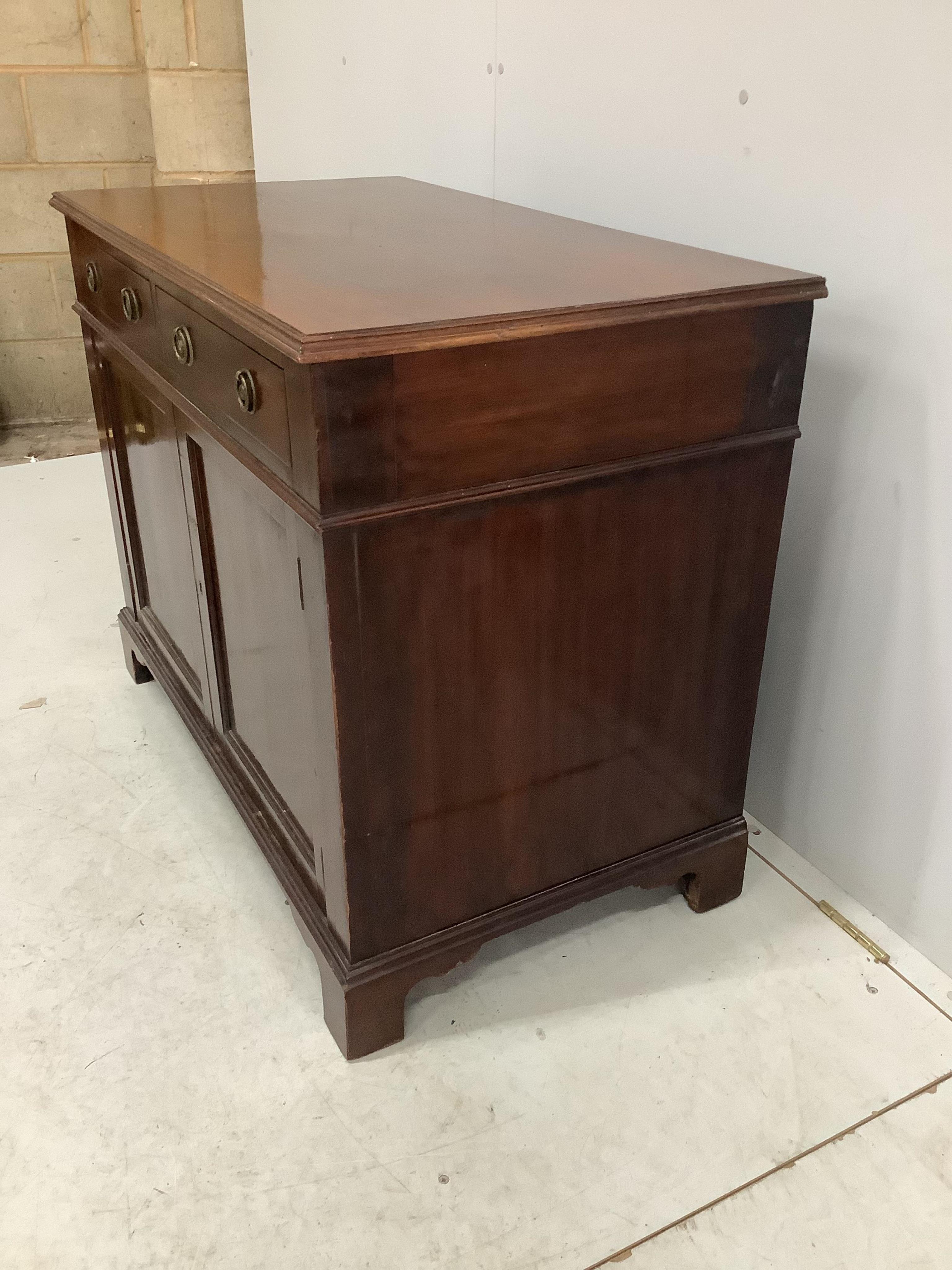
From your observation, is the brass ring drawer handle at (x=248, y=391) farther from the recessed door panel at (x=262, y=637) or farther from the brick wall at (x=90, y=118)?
the brick wall at (x=90, y=118)

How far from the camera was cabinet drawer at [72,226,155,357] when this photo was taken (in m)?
1.51

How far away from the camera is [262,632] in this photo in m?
1.41

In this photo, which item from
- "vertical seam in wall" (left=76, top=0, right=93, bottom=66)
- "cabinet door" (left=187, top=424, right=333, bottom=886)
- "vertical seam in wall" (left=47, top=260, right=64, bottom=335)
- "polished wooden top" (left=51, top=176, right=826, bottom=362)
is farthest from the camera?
"vertical seam in wall" (left=47, top=260, right=64, bottom=335)

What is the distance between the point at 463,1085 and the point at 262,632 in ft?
2.07

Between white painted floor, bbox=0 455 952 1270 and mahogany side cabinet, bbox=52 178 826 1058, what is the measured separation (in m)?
0.11

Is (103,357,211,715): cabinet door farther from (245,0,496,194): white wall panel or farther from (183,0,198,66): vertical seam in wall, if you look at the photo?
(183,0,198,66): vertical seam in wall

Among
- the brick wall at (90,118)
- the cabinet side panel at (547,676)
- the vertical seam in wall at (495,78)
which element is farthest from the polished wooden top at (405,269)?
the brick wall at (90,118)

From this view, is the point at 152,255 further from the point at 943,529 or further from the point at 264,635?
the point at 943,529

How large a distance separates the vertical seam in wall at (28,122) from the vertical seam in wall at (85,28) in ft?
0.65

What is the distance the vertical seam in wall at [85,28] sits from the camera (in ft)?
10.7

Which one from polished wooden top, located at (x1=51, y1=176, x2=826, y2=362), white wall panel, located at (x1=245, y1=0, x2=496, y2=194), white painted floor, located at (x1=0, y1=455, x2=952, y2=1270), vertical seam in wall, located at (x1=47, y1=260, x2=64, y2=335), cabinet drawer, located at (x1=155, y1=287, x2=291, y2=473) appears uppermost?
white wall panel, located at (x1=245, y1=0, x2=496, y2=194)

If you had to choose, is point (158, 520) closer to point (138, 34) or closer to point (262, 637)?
point (262, 637)

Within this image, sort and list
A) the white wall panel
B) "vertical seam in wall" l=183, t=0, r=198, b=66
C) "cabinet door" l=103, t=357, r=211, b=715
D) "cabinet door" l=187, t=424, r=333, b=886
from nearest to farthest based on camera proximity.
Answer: "cabinet door" l=187, t=424, r=333, b=886
"cabinet door" l=103, t=357, r=211, b=715
the white wall panel
"vertical seam in wall" l=183, t=0, r=198, b=66

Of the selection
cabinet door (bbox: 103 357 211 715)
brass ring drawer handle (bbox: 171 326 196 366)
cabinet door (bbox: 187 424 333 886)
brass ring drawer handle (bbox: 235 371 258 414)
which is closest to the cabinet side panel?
cabinet door (bbox: 187 424 333 886)
